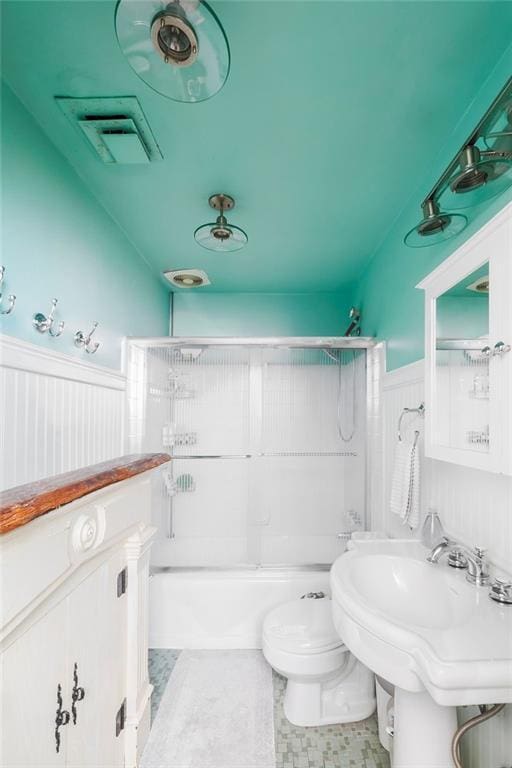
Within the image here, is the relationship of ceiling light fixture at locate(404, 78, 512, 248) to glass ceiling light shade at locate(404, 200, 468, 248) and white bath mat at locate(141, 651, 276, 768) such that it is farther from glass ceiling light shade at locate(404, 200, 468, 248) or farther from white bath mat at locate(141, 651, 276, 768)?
white bath mat at locate(141, 651, 276, 768)

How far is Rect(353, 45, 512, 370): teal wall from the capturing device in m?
1.31

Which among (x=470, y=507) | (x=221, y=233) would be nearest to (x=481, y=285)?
(x=470, y=507)

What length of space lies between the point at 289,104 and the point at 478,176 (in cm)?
70

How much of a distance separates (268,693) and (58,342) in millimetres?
1931

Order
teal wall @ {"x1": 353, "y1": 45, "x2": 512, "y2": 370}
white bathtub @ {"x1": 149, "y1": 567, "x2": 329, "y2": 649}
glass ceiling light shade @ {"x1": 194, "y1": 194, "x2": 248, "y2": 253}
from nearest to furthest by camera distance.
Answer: teal wall @ {"x1": 353, "y1": 45, "x2": 512, "y2": 370} < glass ceiling light shade @ {"x1": 194, "y1": 194, "x2": 248, "y2": 253} < white bathtub @ {"x1": 149, "y1": 567, "x2": 329, "y2": 649}

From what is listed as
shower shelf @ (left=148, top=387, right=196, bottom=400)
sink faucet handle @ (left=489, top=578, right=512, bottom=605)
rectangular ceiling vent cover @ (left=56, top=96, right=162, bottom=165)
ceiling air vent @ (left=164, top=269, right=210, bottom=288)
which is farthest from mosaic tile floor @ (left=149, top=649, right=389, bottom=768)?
rectangular ceiling vent cover @ (left=56, top=96, right=162, bottom=165)

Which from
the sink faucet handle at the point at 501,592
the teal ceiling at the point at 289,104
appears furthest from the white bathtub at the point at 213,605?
the teal ceiling at the point at 289,104

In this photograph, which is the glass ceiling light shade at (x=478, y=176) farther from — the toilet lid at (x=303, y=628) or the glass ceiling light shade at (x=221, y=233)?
the toilet lid at (x=303, y=628)

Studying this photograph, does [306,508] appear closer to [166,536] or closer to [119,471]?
[166,536]

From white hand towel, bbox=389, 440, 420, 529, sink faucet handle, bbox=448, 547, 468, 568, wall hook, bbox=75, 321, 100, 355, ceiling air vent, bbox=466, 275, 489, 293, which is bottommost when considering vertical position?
sink faucet handle, bbox=448, 547, 468, 568

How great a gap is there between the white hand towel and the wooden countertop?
46.2 inches

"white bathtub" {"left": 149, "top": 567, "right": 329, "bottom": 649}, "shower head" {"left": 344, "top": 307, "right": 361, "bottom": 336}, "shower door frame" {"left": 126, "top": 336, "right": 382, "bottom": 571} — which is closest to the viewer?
"white bathtub" {"left": 149, "top": 567, "right": 329, "bottom": 649}

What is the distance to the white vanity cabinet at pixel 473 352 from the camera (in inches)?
40.0

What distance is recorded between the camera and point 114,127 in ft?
4.84
